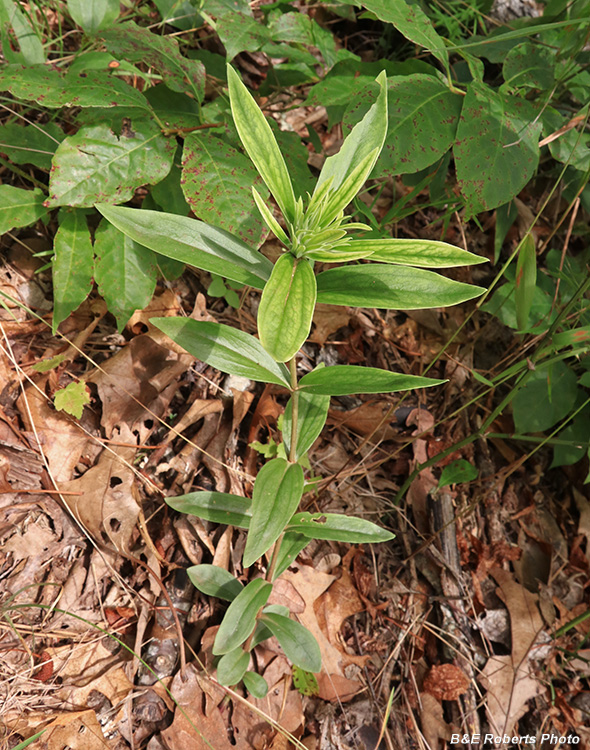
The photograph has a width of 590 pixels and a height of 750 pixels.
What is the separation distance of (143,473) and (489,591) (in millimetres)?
1466

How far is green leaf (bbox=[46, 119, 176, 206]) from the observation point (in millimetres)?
1451

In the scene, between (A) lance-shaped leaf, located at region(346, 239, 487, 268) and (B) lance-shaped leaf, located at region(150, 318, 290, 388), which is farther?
(B) lance-shaped leaf, located at region(150, 318, 290, 388)

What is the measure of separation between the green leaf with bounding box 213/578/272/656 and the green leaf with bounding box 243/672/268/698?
10.1 inches

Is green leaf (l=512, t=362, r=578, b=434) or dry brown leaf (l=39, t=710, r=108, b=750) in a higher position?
green leaf (l=512, t=362, r=578, b=434)

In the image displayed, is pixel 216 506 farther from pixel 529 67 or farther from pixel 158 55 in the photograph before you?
pixel 529 67

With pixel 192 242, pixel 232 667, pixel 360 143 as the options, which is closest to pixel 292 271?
pixel 192 242

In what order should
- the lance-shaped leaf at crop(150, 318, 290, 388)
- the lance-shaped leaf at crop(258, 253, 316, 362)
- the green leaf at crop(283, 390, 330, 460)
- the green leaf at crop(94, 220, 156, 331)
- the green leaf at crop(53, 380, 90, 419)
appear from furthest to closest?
the green leaf at crop(53, 380, 90, 419) → the green leaf at crop(94, 220, 156, 331) → the green leaf at crop(283, 390, 330, 460) → the lance-shaped leaf at crop(150, 318, 290, 388) → the lance-shaped leaf at crop(258, 253, 316, 362)

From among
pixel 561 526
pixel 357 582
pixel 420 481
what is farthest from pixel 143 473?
pixel 561 526

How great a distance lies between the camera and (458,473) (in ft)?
6.44

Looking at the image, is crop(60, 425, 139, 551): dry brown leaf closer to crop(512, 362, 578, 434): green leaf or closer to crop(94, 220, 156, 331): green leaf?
crop(94, 220, 156, 331): green leaf

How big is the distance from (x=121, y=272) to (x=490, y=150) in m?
1.19

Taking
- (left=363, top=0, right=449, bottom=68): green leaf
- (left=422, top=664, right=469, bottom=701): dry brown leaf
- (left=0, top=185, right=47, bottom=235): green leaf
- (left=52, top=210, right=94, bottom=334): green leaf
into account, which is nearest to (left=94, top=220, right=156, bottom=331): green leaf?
(left=52, top=210, right=94, bottom=334): green leaf

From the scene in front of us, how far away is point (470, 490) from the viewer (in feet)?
7.38

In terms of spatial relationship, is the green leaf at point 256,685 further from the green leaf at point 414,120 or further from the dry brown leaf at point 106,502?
the green leaf at point 414,120
